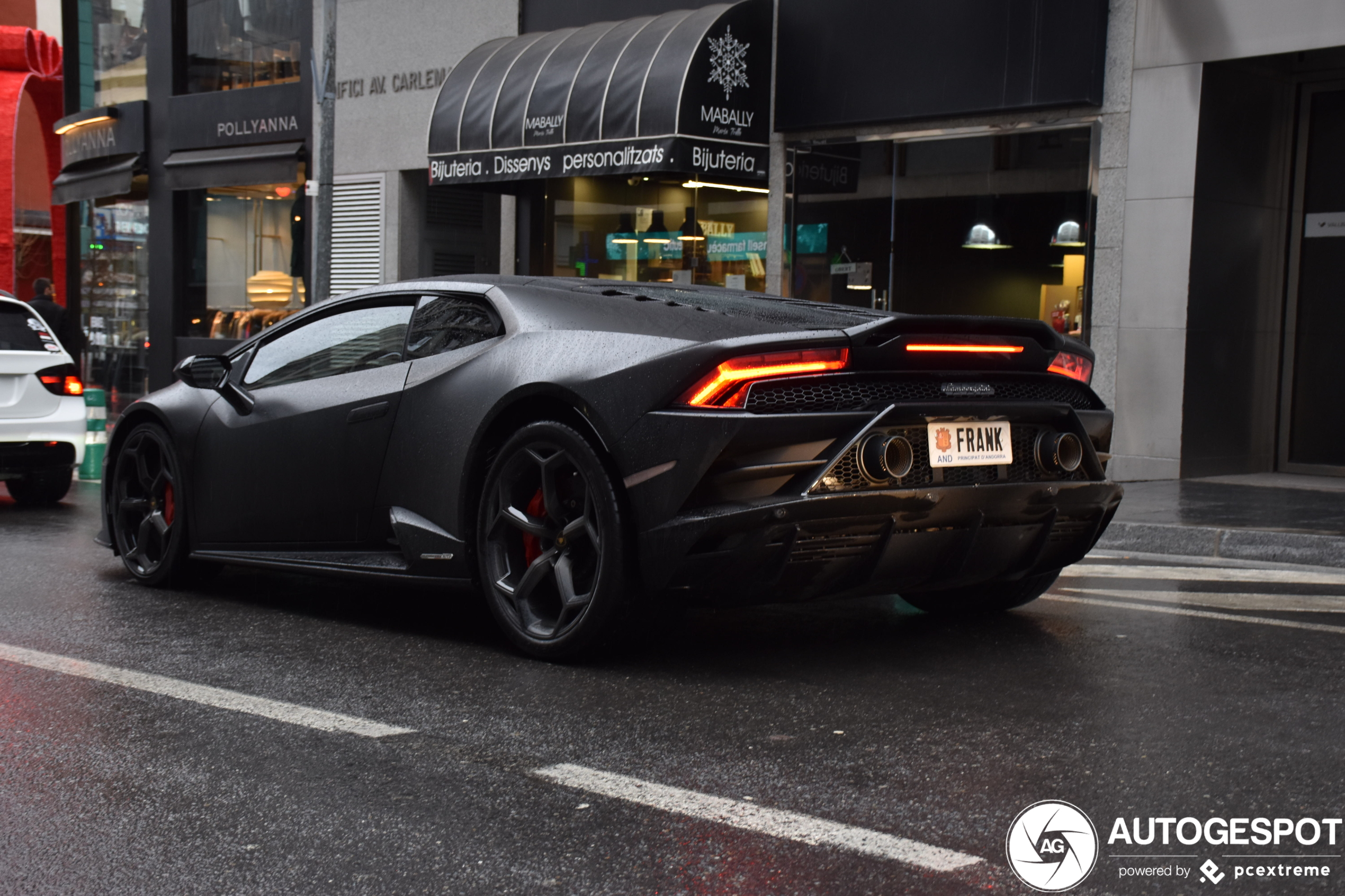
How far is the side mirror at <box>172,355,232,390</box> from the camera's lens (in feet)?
20.7

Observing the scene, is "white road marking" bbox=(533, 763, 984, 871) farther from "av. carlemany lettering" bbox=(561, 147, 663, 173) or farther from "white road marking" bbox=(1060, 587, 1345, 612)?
"av. carlemany lettering" bbox=(561, 147, 663, 173)

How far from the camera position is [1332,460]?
481 inches

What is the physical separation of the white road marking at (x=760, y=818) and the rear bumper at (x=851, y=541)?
3.19 ft

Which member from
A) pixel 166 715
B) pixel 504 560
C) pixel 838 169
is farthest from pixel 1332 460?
pixel 166 715

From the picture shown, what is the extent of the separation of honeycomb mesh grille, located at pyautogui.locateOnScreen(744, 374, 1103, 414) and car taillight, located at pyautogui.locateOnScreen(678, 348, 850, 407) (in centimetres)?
3

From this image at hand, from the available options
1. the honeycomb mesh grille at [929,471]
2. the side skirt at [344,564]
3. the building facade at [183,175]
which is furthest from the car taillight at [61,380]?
the building facade at [183,175]

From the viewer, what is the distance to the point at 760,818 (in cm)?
323

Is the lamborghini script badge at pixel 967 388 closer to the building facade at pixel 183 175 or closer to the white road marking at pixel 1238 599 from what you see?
the white road marking at pixel 1238 599

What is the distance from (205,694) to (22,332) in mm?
6629

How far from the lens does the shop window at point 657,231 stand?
598 inches

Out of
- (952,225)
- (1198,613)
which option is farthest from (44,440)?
(952,225)

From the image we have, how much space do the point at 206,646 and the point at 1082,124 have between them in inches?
363

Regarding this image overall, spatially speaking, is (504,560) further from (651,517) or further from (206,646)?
(206,646)

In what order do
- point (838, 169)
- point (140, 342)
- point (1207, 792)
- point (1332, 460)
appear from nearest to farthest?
point (1207, 792)
point (1332, 460)
point (838, 169)
point (140, 342)
